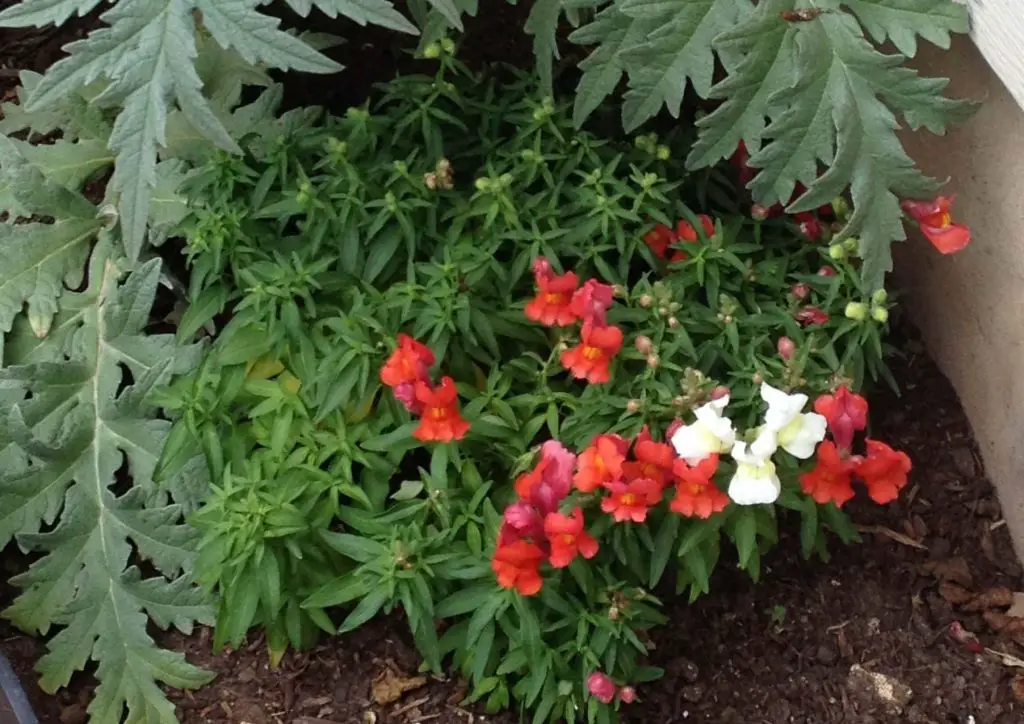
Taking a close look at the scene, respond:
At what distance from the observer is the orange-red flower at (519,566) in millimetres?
1283

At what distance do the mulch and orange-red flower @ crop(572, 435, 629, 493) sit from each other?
1.48ft

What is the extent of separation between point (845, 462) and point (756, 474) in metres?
0.17

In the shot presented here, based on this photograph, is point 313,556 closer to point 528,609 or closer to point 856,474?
point 528,609

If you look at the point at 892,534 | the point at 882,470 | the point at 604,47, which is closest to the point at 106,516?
the point at 604,47

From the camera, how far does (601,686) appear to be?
1341 mm

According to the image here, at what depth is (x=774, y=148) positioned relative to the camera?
1337mm

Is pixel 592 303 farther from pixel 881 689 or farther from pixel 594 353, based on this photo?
pixel 881 689

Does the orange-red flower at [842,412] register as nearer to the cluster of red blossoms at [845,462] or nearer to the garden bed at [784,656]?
the cluster of red blossoms at [845,462]

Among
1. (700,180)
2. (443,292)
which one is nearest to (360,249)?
(443,292)

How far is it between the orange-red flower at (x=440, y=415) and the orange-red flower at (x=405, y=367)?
15 millimetres

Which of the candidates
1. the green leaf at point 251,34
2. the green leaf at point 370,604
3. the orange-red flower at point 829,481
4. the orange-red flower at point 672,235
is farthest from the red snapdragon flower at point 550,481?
the green leaf at point 251,34

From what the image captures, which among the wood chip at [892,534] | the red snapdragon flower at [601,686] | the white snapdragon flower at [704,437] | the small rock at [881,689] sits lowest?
the small rock at [881,689]

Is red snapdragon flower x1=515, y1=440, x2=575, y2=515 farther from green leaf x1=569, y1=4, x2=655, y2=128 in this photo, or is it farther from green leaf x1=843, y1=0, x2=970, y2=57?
green leaf x1=843, y1=0, x2=970, y2=57

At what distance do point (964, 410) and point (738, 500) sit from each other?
2.59 feet
